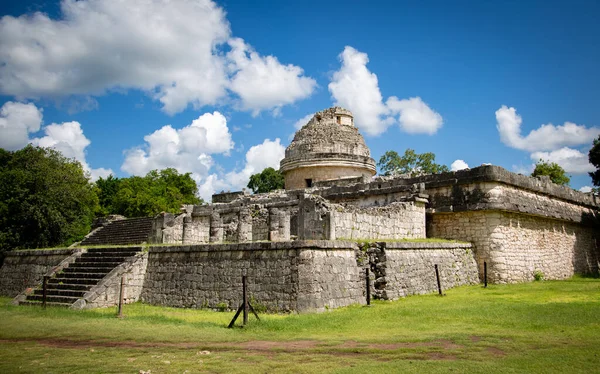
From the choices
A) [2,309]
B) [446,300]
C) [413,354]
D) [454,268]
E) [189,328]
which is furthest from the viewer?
[454,268]

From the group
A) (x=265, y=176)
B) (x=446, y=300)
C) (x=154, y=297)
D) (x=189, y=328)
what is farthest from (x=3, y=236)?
(x=265, y=176)

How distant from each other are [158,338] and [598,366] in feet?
24.3

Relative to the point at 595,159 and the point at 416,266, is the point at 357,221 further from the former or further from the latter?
the point at 595,159

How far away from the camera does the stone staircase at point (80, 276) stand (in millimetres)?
15242

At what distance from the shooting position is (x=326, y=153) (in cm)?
2661

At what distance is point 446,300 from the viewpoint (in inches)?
545

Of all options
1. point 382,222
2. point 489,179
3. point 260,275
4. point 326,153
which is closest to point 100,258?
point 260,275

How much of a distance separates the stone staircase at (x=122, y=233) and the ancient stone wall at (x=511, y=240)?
14.1 meters

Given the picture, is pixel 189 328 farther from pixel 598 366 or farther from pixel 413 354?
pixel 598 366

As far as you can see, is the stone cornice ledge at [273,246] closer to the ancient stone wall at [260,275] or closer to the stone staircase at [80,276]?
the ancient stone wall at [260,275]

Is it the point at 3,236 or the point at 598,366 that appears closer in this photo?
the point at 598,366

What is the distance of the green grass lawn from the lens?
7.20m

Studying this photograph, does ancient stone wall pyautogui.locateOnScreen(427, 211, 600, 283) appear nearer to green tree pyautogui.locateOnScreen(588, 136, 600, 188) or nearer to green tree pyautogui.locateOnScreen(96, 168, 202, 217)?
green tree pyautogui.locateOnScreen(588, 136, 600, 188)

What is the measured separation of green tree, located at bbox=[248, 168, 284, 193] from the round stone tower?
27.4 m
